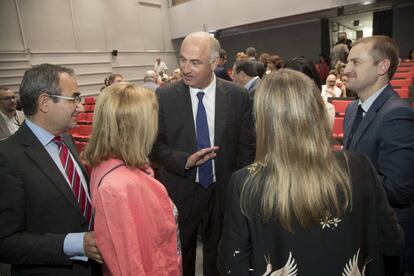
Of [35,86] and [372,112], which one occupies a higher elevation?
[35,86]

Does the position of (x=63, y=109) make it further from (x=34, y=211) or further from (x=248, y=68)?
(x=248, y=68)

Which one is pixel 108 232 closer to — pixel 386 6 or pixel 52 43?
pixel 52 43

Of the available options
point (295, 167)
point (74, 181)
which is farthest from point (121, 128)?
point (295, 167)

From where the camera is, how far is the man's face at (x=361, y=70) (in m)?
1.73

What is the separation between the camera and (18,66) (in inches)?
371

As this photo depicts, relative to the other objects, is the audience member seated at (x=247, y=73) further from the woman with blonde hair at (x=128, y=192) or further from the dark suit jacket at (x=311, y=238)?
the dark suit jacket at (x=311, y=238)

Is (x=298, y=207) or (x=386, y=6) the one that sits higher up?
(x=386, y=6)

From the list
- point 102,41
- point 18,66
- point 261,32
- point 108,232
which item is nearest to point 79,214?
point 108,232

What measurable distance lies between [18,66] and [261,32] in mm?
10186

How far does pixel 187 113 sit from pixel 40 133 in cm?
99

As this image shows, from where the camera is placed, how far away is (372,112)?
163 centimetres

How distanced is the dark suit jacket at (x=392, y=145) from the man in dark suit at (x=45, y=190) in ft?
4.69

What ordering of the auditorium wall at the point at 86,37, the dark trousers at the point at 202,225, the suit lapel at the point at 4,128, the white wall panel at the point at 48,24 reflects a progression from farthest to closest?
the white wall panel at the point at 48,24
the auditorium wall at the point at 86,37
the suit lapel at the point at 4,128
the dark trousers at the point at 202,225

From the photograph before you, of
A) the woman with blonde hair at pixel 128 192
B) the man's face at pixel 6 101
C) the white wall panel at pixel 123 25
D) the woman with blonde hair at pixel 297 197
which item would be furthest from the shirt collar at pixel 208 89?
the white wall panel at pixel 123 25
